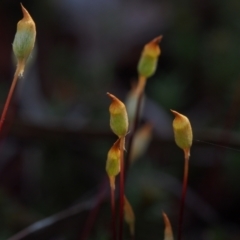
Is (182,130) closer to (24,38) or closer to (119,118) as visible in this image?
(119,118)

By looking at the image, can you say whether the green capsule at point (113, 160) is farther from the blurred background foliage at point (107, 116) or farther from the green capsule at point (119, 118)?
the blurred background foliage at point (107, 116)

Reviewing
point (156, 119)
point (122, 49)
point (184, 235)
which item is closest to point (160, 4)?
point (122, 49)

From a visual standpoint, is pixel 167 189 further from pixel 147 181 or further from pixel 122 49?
pixel 122 49

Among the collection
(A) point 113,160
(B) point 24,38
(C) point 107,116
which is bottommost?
(C) point 107,116

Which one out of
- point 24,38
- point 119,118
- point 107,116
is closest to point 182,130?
point 119,118

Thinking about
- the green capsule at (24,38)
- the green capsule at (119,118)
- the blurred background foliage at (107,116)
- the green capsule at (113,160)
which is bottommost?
the blurred background foliage at (107,116)

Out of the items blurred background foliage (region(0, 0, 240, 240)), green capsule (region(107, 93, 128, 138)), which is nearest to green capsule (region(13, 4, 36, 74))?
green capsule (region(107, 93, 128, 138))

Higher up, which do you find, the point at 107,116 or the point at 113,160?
the point at 113,160

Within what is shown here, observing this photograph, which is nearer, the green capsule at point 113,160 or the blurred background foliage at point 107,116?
the green capsule at point 113,160

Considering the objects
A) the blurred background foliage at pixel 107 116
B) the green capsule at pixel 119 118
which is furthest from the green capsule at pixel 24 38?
the blurred background foliage at pixel 107 116

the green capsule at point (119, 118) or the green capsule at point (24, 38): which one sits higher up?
the green capsule at point (24, 38)

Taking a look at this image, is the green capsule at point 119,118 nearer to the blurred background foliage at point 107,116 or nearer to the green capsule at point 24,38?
the green capsule at point 24,38
